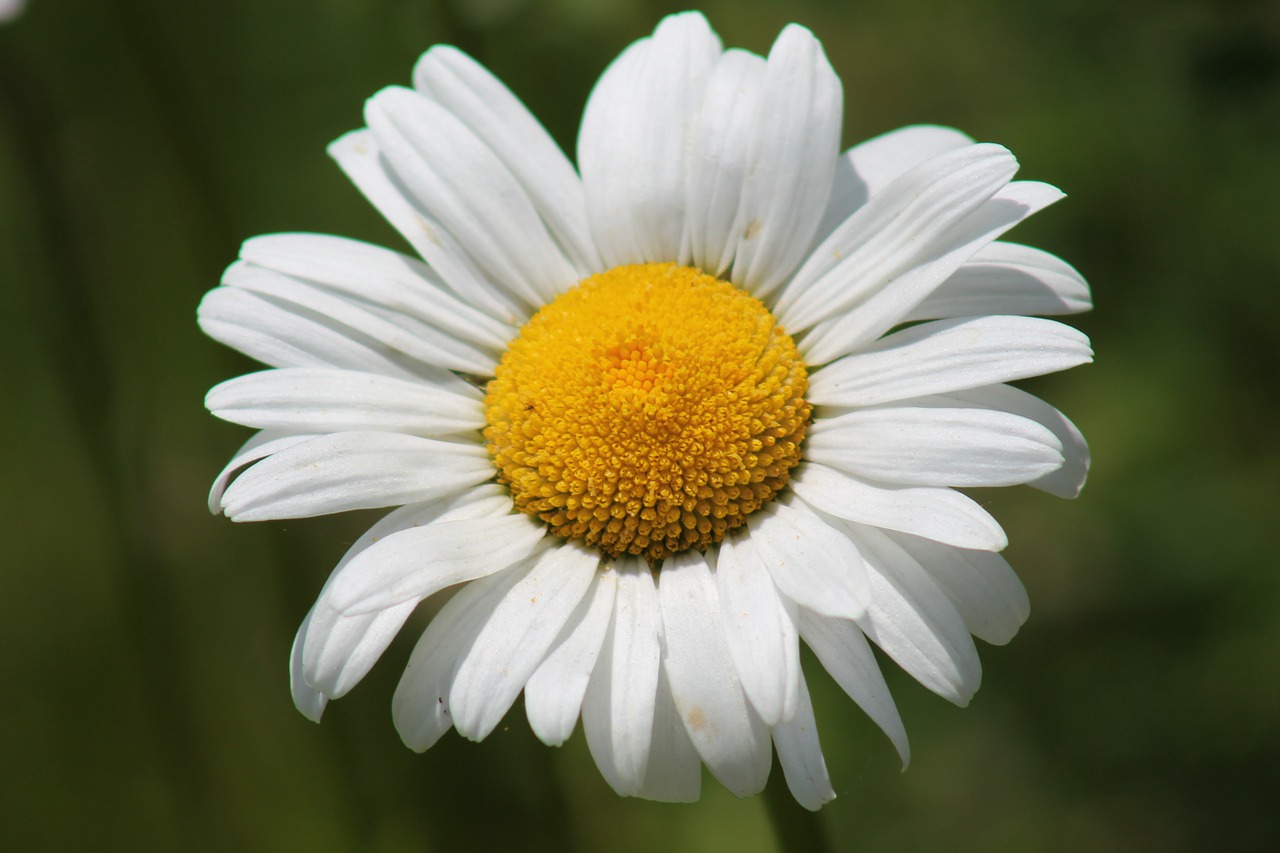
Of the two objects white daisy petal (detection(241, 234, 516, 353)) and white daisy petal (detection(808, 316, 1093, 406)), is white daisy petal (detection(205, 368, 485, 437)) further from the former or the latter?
white daisy petal (detection(808, 316, 1093, 406))

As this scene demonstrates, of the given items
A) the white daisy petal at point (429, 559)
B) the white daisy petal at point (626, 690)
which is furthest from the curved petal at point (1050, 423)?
the white daisy petal at point (429, 559)

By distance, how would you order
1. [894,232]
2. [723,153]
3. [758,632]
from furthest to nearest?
[723,153] → [894,232] → [758,632]

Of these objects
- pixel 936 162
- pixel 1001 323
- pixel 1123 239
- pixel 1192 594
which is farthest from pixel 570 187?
pixel 1192 594

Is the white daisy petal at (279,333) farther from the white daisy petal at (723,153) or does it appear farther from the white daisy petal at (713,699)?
the white daisy petal at (713,699)

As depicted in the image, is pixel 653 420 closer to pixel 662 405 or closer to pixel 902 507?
pixel 662 405

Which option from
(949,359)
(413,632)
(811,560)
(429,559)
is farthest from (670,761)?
(413,632)

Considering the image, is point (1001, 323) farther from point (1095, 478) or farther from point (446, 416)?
point (1095, 478)

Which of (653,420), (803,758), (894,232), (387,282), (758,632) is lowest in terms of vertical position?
(803,758)
